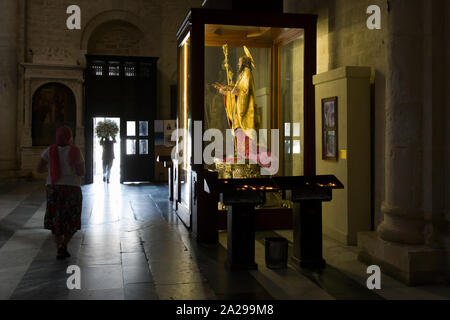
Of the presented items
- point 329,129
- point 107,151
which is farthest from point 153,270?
point 107,151

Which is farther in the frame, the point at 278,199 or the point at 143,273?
the point at 278,199

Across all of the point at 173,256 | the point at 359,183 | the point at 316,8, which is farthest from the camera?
the point at 316,8

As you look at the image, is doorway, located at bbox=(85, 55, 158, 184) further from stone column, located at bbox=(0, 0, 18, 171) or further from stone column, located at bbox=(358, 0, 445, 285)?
stone column, located at bbox=(358, 0, 445, 285)

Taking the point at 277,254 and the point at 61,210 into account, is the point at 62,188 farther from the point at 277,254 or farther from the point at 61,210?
the point at 277,254

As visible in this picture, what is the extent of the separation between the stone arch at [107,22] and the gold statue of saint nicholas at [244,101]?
9926 mm

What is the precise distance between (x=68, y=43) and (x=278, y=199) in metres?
11.4

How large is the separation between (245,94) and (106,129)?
838cm

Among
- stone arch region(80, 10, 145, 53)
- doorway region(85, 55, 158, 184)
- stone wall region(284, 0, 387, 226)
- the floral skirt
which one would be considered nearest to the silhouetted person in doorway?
doorway region(85, 55, 158, 184)

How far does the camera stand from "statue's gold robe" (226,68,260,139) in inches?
331

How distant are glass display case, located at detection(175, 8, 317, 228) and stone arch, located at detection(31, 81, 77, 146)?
28.2 ft

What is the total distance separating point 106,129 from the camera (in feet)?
51.6

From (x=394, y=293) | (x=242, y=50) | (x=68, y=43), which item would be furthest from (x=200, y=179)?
(x=68, y=43)

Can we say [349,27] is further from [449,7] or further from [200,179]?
[200,179]

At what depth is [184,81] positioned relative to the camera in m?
8.73
